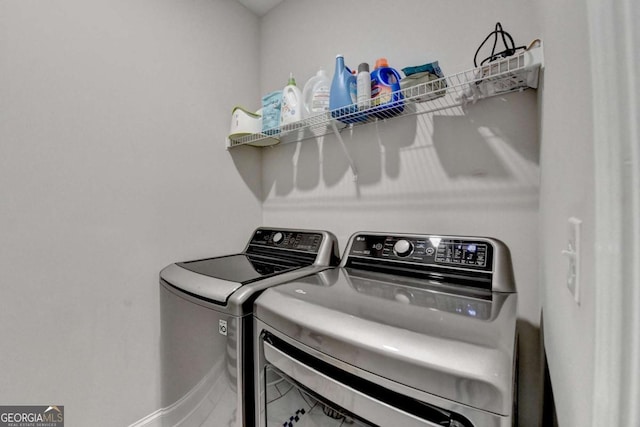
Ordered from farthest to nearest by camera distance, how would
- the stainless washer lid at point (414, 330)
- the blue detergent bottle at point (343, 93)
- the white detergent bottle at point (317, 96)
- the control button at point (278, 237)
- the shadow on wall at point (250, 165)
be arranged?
the shadow on wall at point (250, 165) < the control button at point (278, 237) < the white detergent bottle at point (317, 96) < the blue detergent bottle at point (343, 93) < the stainless washer lid at point (414, 330)

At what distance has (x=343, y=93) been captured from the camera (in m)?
1.33

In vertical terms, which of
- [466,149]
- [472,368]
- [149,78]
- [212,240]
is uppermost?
[149,78]

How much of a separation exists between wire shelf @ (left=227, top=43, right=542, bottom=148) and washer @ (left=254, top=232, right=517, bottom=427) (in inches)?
24.4

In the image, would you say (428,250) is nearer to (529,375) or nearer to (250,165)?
(529,375)

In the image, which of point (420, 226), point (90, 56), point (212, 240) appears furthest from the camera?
point (212, 240)

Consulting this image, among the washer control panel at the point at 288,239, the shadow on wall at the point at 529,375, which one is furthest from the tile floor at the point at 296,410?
the shadow on wall at the point at 529,375

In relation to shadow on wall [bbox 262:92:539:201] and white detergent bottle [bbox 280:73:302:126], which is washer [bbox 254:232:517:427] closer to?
shadow on wall [bbox 262:92:539:201]

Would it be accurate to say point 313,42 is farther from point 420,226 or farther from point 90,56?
point 420,226

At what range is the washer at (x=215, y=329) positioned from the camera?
3.16ft

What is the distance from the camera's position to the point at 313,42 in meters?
1.82

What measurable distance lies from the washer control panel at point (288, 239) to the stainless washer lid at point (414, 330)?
48cm

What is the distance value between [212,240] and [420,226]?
129cm

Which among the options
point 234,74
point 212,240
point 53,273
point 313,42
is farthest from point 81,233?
point 313,42

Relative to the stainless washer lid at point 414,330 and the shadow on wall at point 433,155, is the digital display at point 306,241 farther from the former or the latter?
the stainless washer lid at point 414,330
